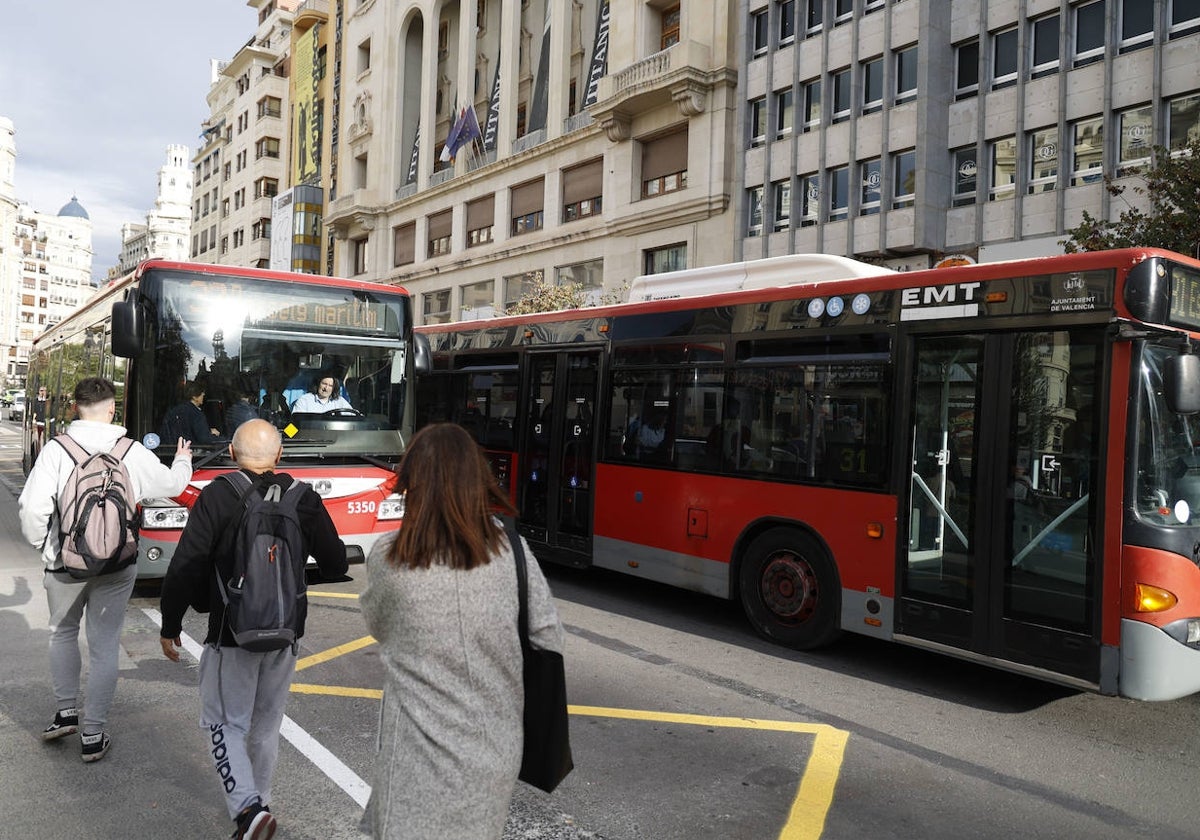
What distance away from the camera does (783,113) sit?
2669 cm

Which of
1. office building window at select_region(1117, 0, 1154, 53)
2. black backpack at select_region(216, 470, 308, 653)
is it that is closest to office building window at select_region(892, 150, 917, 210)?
office building window at select_region(1117, 0, 1154, 53)

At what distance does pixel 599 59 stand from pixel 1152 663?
97.0 ft

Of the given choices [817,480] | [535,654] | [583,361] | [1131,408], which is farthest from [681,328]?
[535,654]

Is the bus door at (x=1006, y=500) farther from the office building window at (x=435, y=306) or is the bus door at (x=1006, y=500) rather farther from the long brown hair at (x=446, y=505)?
the office building window at (x=435, y=306)

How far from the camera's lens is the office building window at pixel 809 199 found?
25.7 m

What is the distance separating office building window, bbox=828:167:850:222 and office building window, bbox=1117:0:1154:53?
678 centimetres

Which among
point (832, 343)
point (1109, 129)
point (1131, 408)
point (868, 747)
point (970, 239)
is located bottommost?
point (868, 747)

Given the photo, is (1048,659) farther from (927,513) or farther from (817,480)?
Answer: (817,480)

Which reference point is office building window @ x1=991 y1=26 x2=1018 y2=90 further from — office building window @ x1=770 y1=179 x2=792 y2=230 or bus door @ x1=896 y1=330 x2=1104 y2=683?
bus door @ x1=896 y1=330 x2=1104 y2=683

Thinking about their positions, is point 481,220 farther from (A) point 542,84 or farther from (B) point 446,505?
(B) point 446,505

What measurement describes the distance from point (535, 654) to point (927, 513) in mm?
4404

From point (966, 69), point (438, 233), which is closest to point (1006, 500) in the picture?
point (966, 69)

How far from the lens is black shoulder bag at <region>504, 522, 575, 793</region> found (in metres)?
2.50

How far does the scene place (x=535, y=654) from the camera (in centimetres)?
250
